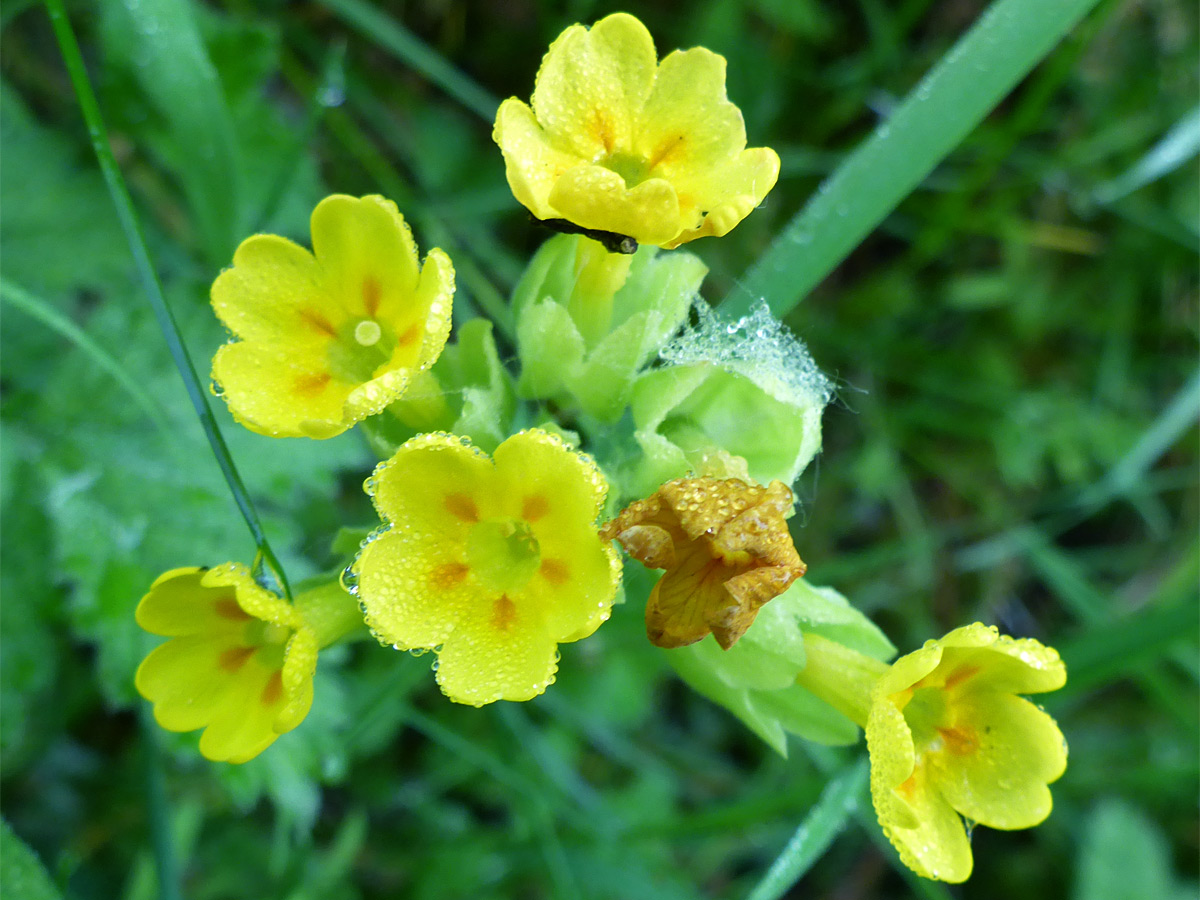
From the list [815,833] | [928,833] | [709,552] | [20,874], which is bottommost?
[20,874]

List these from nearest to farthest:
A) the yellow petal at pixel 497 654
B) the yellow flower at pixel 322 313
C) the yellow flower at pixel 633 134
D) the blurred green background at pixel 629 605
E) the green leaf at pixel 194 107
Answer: the yellow petal at pixel 497 654 < the yellow flower at pixel 633 134 < the yellow flower at pixel 322 313 < the green leaf at pixel 194 107 < the blurred green background at pixel 629 605

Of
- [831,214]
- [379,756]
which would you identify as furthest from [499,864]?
[831,214]

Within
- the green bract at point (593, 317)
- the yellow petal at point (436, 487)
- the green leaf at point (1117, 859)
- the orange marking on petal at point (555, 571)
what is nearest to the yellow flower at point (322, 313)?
the yellow petal at point (436, 487)

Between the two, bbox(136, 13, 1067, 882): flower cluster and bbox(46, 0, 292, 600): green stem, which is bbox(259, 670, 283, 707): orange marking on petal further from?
bbox(46, 0, 292, 600): green stem

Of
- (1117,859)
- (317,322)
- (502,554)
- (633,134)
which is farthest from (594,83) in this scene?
(1117,859)

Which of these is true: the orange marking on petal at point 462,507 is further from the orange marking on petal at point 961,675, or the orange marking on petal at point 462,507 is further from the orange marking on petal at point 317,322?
the orange marking on petal at point 961,675

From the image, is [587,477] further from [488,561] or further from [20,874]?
[20,874]

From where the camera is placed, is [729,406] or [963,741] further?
[729,406]

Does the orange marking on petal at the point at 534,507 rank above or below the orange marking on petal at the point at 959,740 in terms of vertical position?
below
